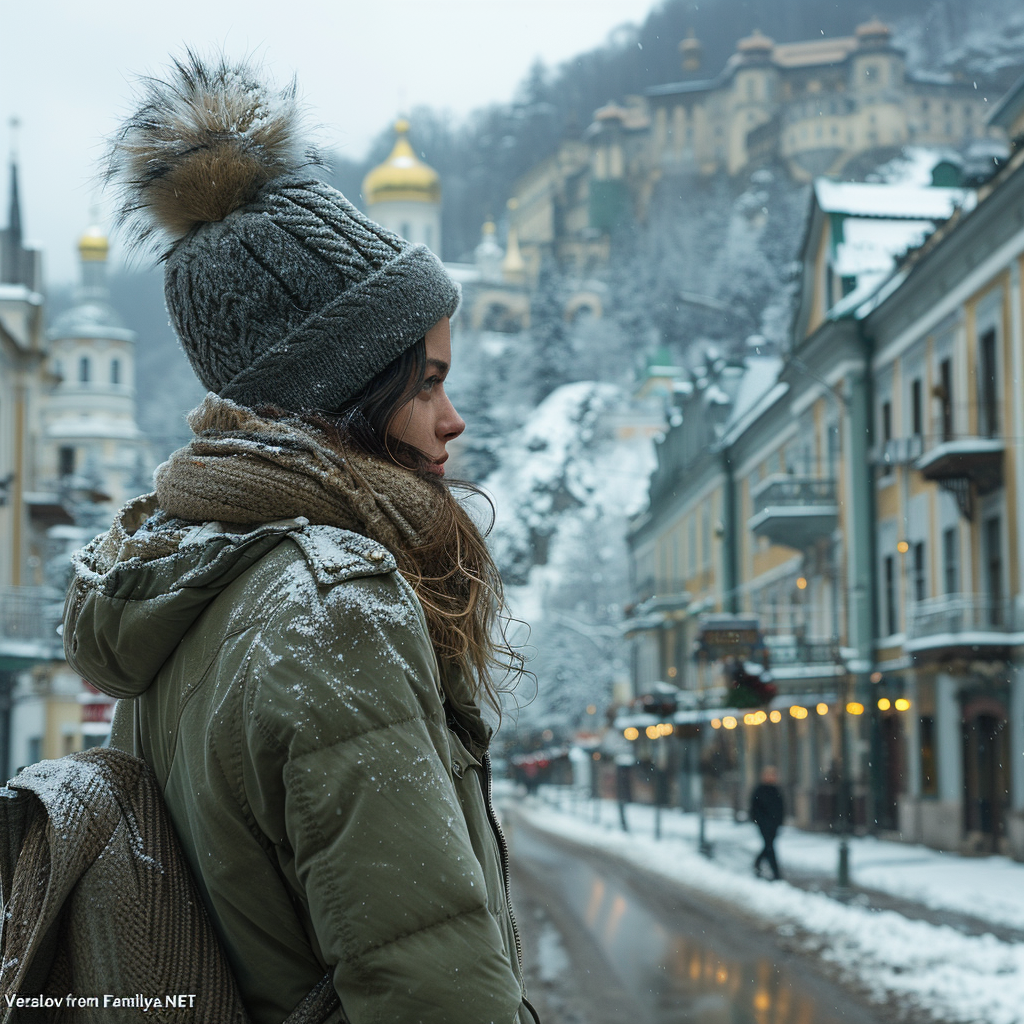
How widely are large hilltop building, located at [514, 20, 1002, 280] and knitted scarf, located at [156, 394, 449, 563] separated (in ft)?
47.4

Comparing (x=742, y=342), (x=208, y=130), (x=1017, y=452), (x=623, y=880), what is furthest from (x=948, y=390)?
(x=208, y=130)

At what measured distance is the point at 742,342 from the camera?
20000 millimetres

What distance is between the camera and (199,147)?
3.83 ft

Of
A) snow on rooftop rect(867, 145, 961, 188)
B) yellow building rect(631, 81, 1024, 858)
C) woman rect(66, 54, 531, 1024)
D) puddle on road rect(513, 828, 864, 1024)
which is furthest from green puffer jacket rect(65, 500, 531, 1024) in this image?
snow on rooftop rect(867, 145, 961, 188)

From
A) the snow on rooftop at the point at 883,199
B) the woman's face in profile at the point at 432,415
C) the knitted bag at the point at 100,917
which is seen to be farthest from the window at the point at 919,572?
the knitted bag at the point at 100,917

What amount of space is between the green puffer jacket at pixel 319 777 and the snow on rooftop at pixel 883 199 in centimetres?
1326

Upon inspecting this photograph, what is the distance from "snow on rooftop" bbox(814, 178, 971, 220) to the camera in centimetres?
1385

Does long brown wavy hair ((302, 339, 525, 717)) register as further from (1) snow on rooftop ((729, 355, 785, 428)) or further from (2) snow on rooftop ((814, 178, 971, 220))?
(1) snow on rooftop ((729, 355, 785, 428))

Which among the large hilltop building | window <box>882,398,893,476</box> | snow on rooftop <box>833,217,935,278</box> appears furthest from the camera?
the large hilltop building

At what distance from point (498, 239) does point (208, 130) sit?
78.1ft

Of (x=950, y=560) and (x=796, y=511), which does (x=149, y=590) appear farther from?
(x=796, y=511)

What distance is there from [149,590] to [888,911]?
9.69 metres

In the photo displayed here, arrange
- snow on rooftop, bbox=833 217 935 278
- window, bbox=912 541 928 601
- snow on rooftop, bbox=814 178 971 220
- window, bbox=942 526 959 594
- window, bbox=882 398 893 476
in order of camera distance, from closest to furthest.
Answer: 1. window, bbox=942 526 959 594
2. window, bbox=912 541 928 601
3. window, bbox=882 398 893 476
4. snow on rooftop, bbox=814 178 971 220
5. snow on rooftop, bbox=833 217 935 278

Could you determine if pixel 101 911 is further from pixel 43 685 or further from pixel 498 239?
pixel 498 239
